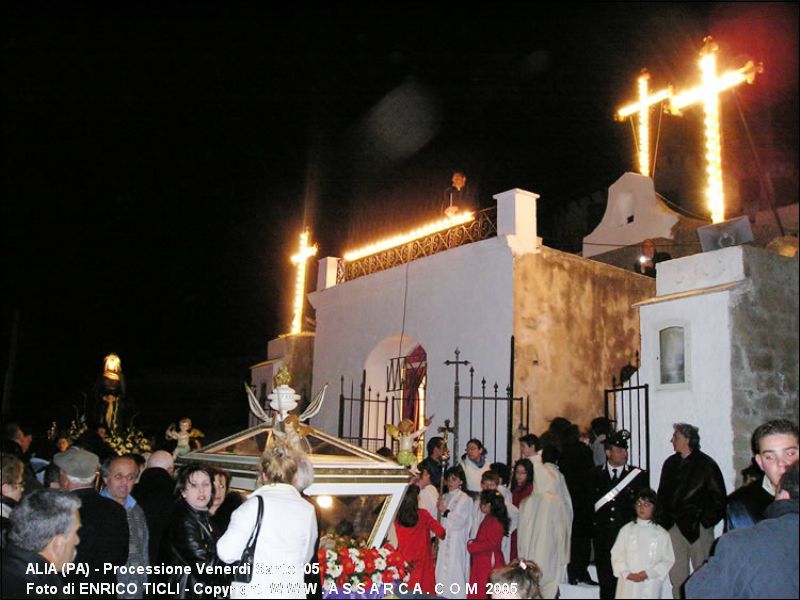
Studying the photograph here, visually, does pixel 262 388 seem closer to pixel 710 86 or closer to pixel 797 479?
pixel 710 86

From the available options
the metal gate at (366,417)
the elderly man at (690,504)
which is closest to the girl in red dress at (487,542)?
the elderly man at (690,504)

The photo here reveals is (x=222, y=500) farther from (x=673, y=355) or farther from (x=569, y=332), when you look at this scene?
(x=569, y=332)

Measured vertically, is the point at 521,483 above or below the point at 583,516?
above

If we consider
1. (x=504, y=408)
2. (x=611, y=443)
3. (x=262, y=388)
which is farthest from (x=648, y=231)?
(x=262, y=388)

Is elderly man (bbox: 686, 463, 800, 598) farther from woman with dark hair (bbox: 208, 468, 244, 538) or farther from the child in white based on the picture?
woman with dark hair (bbox: 208, 468, 244, 538)

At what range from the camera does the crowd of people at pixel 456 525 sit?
3443 millimetres

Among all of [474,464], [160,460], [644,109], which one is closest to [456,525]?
[474,464]

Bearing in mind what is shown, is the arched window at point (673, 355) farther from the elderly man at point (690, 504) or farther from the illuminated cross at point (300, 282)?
the illuminated cross at point (300, 282)

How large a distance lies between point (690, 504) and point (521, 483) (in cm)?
175

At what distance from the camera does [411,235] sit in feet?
41.9

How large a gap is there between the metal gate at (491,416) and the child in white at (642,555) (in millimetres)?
4279

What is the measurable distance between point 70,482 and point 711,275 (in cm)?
658

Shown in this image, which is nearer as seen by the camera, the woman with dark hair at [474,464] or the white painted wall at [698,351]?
the white painted wall at [698,351]

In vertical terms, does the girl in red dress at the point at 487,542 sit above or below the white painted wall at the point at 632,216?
below
